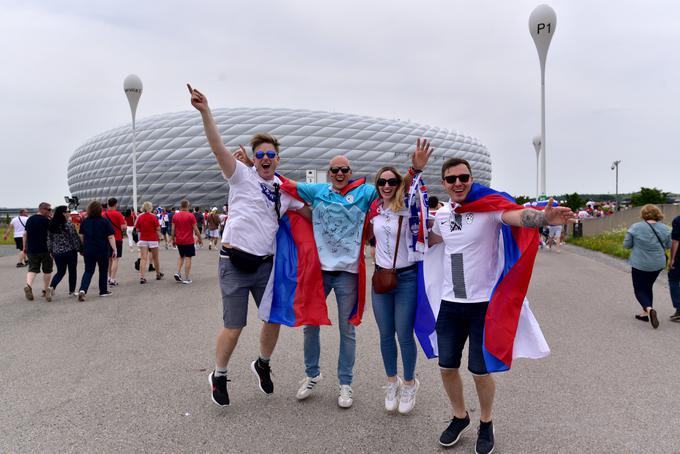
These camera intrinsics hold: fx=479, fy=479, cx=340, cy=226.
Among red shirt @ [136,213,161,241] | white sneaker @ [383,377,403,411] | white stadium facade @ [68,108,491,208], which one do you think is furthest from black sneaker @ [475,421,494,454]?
white stadium facade @ [68,108,491,208]

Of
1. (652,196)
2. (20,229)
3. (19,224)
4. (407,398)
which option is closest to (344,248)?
(407,398)

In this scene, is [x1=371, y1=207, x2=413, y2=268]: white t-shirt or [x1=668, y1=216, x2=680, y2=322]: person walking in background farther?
[x1=668, y1=216, x2=680, y2=322]: person walking in background

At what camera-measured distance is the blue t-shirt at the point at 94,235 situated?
8500 mm

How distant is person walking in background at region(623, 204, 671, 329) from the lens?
623 cm

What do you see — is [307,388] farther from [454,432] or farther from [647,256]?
[647,256]

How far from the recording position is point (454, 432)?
9.53 feet

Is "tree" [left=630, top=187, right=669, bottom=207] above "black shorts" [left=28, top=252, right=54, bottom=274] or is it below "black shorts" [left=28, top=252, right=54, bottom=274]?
above

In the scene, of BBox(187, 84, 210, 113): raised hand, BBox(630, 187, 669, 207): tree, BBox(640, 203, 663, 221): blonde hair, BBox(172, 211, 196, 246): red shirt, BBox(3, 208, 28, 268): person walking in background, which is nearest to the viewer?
BBox(187, 84, 210, 113): raised hand

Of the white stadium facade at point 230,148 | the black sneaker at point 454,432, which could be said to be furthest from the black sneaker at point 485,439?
the white stadium facade at point 230,148

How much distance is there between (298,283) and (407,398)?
3.76ft

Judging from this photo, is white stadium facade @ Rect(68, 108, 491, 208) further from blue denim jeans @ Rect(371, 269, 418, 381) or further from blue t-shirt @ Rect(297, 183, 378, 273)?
blue denim jeans @ Rect(371, 269, 418, 381)

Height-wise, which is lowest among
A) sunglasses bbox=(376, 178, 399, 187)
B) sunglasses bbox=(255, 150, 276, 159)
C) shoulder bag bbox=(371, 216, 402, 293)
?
shoulder bag bbox=(371, 216, 402, 293)

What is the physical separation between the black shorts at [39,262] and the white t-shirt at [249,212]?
6.88 metres

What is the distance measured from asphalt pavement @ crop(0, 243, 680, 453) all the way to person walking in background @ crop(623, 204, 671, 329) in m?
0.39
